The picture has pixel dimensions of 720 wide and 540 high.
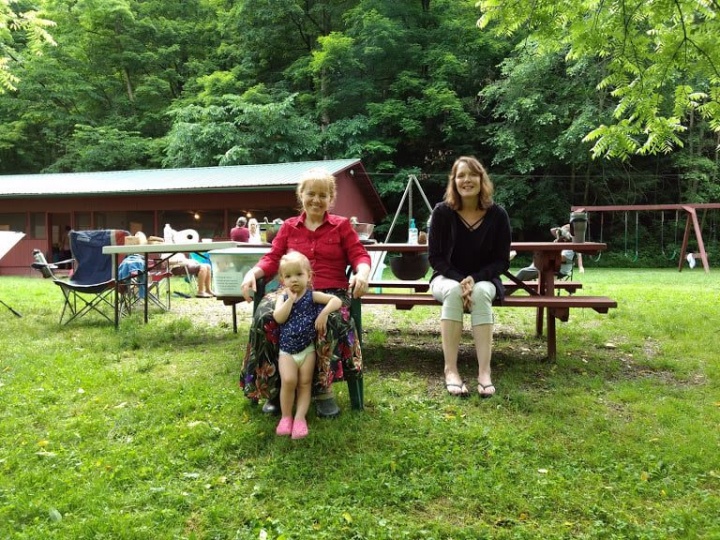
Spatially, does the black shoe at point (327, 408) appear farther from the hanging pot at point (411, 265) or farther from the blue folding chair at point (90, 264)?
the blue folding chair at point (90, 264)

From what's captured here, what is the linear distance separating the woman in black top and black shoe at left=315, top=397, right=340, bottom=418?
0.70 metres

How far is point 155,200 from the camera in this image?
1490cm

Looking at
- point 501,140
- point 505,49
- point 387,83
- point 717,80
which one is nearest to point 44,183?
point 387,83

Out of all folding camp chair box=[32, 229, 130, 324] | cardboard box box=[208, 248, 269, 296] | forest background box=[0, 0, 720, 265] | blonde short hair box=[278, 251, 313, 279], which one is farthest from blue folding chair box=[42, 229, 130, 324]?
forest background box=[0, 0, 720, 265]

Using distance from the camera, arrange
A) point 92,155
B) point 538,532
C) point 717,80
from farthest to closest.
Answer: point 92,155
point 717,80
point 538,532

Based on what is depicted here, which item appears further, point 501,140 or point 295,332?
point 501,140

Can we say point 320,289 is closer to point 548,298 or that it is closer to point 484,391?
point 484,391

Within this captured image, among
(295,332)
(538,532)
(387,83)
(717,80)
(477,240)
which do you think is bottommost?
(538,532)

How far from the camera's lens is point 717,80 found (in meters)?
4.16

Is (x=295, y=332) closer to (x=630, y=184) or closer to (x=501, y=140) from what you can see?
(x=501, y=140)

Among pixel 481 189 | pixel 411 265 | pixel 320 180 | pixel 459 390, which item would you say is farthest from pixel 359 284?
pixel 411 265

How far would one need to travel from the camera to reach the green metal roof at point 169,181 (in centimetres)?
1351

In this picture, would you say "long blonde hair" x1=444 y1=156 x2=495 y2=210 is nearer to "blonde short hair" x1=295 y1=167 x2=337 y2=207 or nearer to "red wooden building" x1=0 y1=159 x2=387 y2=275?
"blonde short hair" x1=295 y1=167 x2=337 y2=207

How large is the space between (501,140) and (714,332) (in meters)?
13.4
